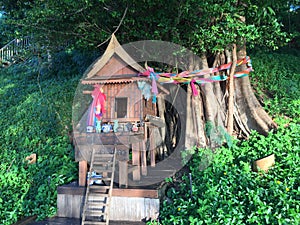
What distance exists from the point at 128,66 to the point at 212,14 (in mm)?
2556

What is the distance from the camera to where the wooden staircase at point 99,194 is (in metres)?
4.70

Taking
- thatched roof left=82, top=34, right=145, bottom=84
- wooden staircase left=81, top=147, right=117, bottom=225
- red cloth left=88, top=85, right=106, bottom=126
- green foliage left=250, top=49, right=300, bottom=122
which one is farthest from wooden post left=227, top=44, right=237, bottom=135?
red cloth left=88, top=85, right=106, bottom=126

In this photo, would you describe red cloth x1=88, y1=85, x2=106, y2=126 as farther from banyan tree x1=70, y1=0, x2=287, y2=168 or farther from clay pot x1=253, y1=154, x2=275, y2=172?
clay pot x1=253, y1=154, x2=275, y2=172

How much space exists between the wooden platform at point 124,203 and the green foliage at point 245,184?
259 millimetres

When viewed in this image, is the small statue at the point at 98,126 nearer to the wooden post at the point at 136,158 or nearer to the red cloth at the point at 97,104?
the red cloth at the point at 97,104

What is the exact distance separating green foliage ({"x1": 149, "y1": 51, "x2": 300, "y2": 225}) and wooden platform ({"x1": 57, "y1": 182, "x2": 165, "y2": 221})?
0.26 metres

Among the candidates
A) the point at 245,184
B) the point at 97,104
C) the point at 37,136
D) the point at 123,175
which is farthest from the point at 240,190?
the point at 37,136

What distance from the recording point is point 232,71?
707cm

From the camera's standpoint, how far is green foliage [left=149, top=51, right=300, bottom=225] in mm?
4332

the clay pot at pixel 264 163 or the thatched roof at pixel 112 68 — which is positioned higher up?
the thatched roof at pixel 112 68

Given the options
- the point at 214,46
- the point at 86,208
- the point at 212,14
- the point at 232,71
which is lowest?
the point at 86,208

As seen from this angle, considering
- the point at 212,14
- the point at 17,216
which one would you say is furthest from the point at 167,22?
the point at 17,216

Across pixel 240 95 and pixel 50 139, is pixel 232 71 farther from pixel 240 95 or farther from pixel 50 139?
pixel 50 139

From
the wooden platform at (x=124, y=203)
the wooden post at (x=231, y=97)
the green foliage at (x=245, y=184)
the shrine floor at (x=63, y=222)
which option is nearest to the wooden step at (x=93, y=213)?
the shrine floor at (x=63, y=222)
